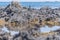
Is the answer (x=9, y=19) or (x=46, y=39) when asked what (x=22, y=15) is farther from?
(x=46, y=39)

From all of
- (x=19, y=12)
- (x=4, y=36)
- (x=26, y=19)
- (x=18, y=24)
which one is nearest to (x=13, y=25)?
(x=18, y=24)

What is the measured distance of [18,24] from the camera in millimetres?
26047

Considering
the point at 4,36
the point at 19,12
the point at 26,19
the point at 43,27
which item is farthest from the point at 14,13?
the point at 4,36

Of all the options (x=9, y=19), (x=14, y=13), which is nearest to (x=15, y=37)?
(x=9, y=19)

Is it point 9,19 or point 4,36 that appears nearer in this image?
point 4,36

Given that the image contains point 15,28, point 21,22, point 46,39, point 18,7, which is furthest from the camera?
point 18,7

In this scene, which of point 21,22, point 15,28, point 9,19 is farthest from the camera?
point 9,19

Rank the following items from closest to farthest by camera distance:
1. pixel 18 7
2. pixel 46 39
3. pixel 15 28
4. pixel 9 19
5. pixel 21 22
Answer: pixel 46 39 < pixel 15 28 < pixel 21 22 < pixel 9 19 < pixel 18 7

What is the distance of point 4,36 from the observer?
60.6 ft

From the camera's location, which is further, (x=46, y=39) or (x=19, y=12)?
(x=19, y=12)

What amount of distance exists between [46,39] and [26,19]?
10225 millimetres

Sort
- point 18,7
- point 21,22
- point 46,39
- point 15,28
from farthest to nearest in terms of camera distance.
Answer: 1. point 18,7
2. point 21,22
3. point 15,28
4. point 46,39

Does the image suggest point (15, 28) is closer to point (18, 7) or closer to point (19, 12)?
point (19, 12)

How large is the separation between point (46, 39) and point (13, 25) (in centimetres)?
850
